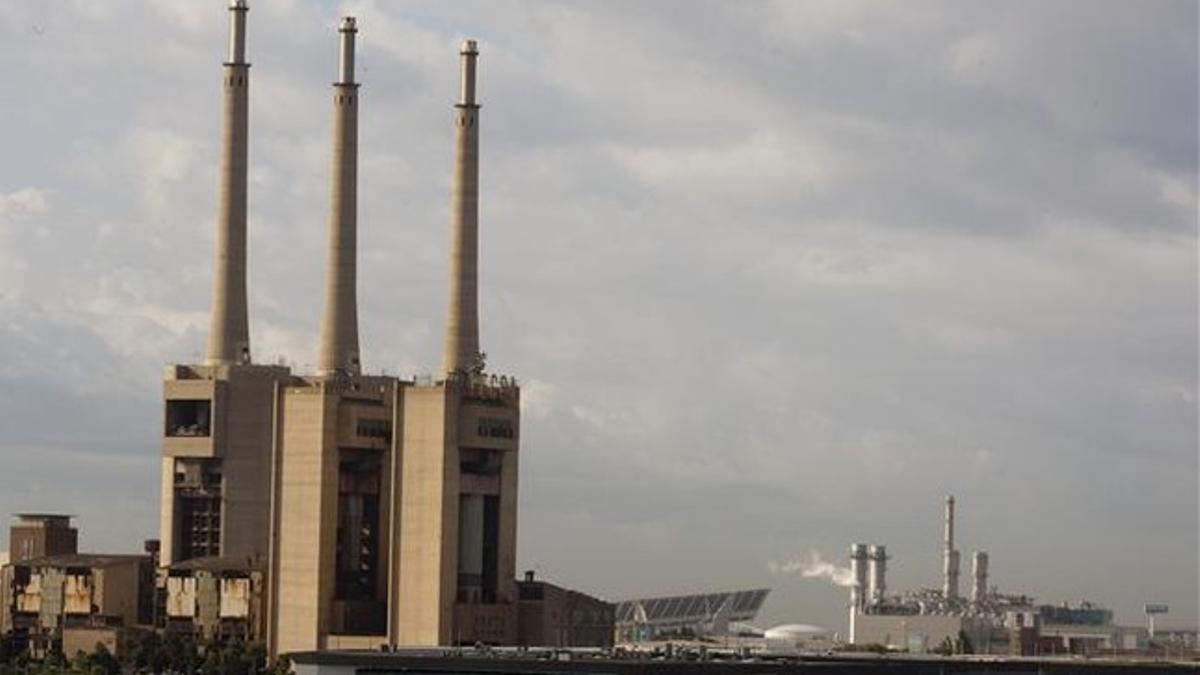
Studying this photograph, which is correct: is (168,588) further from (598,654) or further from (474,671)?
(474,671)

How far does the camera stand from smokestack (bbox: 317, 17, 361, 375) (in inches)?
7559

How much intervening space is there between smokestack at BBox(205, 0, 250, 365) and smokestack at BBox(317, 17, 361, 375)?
24.8 ft

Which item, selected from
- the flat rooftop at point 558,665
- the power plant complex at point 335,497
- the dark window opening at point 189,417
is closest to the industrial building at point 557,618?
the power plant complex at point 335,497

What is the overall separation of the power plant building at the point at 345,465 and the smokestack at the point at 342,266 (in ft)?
0.46

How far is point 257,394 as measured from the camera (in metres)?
194

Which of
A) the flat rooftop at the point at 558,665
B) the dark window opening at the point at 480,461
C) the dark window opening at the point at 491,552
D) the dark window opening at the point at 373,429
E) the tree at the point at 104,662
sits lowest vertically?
the tree at the point at 104,662

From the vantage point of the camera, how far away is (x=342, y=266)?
192000 millimetres

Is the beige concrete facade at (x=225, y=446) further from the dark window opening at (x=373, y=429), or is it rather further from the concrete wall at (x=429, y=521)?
the concrete wall at (x=429, y=521)

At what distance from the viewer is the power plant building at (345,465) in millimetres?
185250

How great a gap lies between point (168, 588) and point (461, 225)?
112 ft

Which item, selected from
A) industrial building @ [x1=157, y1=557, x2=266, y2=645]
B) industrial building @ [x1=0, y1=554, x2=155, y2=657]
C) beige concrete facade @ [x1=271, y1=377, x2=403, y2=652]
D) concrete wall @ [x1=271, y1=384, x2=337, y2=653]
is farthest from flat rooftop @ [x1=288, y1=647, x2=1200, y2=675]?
industrial building @ [x1=0, y1=554, x2=155, y2=657]

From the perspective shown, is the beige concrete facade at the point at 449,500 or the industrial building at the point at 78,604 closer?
the beige concrete facade at the point at 449,500

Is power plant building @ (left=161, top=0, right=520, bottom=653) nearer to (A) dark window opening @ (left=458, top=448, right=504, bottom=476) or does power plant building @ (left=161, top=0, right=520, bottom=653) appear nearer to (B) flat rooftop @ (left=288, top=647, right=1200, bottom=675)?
(A) dark window opening @ (left=458, top=448, right=504, bottom=476)

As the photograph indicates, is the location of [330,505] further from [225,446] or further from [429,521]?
[225,446]
